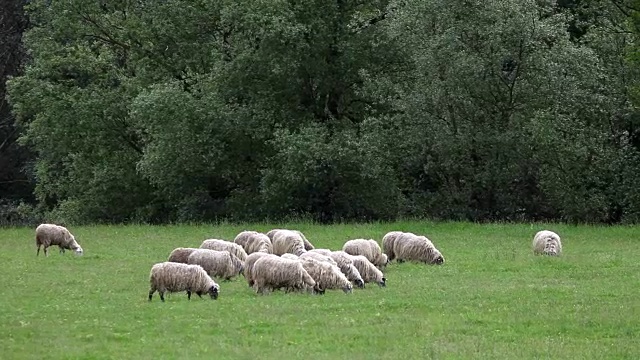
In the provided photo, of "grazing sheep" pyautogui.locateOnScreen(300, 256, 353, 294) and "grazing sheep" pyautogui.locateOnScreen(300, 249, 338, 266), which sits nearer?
"grazing sheep" pyautogui.locateOnScreen(300, 256, 353, 294)

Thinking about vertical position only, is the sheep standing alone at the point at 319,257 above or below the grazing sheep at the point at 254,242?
above

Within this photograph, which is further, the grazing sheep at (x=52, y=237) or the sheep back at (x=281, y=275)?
the grazing sheep at (x=52, y=237)

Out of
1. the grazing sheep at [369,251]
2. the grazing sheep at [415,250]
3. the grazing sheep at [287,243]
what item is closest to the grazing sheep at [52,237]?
the grazing sheep at [287,243]

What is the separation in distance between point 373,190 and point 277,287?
75.0 feet

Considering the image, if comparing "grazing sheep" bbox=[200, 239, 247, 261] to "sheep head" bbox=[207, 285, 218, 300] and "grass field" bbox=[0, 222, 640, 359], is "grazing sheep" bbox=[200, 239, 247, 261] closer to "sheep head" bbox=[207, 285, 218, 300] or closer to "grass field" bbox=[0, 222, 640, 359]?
"grass field" bbox=[0, 222, 640, 359]

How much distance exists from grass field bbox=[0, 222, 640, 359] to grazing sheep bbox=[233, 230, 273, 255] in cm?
248

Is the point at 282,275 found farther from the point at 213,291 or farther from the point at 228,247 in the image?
the point at 228,247

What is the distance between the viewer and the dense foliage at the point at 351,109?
39.2 meters

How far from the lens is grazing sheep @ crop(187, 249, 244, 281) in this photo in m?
22.3

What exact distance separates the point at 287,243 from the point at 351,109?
66.2 feet

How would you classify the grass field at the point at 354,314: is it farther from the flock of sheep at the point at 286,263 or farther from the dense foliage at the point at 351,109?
the dense foliage at the point at 351,109

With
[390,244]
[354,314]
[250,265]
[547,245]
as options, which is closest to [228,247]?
[250,265]

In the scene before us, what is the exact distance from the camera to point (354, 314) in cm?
1795

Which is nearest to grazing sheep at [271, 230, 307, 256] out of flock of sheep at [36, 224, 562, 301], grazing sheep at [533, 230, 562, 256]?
flock of sheep at [36, 224, 562, 301]
